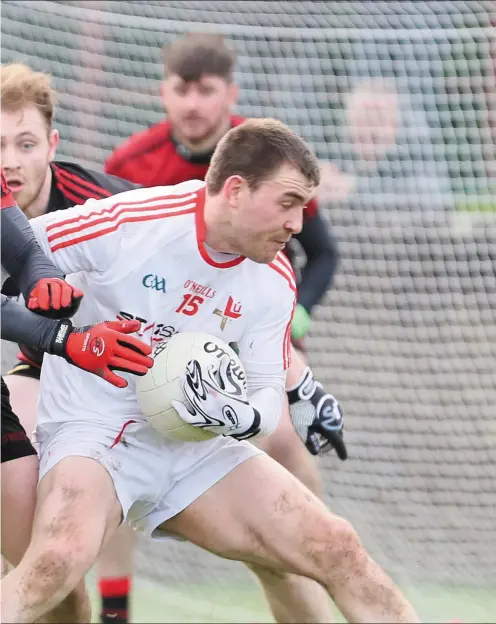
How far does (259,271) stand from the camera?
3.06 metres

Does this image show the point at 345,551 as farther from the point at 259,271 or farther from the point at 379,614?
the point at 259,271

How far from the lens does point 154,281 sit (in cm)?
296

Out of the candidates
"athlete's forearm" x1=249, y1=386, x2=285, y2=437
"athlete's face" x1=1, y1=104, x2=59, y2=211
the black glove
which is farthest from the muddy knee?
"athlete's face" x1=1, y1=104, x2=59, y2=211

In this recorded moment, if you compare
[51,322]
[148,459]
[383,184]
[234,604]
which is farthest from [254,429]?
[383,184]

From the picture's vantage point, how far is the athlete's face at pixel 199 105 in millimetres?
4000

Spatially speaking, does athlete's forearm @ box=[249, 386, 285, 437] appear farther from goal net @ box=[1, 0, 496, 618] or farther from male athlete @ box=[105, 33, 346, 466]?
goal net @ box=[1, 0, 496, 618]

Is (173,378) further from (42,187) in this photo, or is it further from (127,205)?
(42,187)

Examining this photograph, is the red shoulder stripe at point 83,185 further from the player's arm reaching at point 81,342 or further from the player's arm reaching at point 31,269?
the player's arm reaching at point 81,342

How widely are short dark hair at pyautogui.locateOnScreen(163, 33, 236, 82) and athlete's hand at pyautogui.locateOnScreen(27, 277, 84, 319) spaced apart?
1.56 m

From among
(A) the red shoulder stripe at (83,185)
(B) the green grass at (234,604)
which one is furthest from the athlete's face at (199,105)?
(B) the green grass at (234,604)

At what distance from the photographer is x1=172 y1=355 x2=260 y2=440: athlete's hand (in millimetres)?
2783

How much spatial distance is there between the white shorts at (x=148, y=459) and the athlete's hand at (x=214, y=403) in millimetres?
209

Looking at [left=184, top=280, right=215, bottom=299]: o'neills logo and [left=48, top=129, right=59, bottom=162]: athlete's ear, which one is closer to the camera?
[left=184, top=280, right=215, bottom=299]: o'neills logo

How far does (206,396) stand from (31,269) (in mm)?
511
